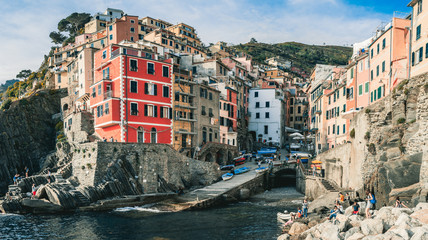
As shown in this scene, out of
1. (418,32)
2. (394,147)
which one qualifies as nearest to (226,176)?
(394,147)

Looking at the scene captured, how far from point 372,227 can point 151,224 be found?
20.2 meters

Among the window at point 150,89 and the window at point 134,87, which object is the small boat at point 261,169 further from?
the window at point 134,87

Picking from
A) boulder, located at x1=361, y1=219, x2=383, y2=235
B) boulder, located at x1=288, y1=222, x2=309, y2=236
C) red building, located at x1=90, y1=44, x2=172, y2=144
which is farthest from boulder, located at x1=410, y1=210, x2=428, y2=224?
red building, located at x1=90, y1=44, x2=172, y2=144

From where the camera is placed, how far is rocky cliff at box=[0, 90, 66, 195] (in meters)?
62.0

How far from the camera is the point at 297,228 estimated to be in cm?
2888

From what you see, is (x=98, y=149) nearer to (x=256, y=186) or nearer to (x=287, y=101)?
(x=256, y=186)

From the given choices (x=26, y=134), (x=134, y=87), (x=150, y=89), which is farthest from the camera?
(x=26, y=134)

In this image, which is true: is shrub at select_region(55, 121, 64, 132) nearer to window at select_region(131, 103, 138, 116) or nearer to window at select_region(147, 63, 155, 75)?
window at select_region(131, 103, 138, 116)

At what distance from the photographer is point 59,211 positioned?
40.3m

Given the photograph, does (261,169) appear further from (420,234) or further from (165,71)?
(420,234)

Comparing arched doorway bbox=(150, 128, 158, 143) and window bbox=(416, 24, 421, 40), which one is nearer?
window bbox=(416, 24, 421, 40)

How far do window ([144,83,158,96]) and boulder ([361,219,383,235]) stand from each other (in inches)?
1471

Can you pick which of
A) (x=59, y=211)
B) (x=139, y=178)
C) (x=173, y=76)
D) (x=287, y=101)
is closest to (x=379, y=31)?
(x=173, y=76)

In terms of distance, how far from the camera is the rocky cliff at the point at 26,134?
62.0m
